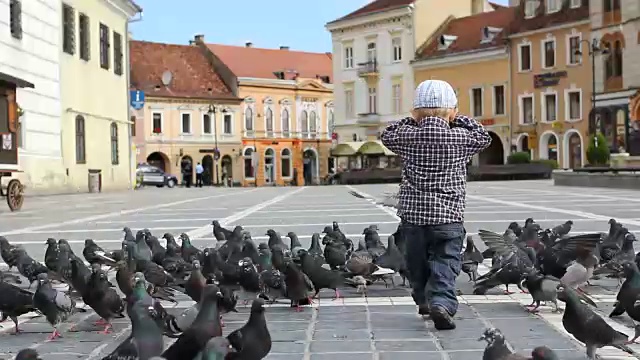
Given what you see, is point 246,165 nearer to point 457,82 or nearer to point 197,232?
point 457,82

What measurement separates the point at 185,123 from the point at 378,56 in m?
16.0

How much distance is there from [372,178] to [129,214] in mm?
30435

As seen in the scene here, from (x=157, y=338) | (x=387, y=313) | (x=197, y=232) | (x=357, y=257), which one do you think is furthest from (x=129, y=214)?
(x=157, y=338)

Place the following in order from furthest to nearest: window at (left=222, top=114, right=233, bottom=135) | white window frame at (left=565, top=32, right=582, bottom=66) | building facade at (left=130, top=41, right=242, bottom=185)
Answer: window at (left=222, top=114, right=233, bottom=135)
building facade at (left=130, top=41, right=242, bottom=185)
white window frame at (left=565, top=32, right=582, bottom=66)

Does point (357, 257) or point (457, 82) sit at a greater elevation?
point (457, 82)

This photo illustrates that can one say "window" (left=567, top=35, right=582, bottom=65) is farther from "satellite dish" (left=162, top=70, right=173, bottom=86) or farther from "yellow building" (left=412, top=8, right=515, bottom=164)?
"satellite dish" (left=162, top=70, right=173, bottom=86)

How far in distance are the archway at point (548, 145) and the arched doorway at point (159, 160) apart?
2881cm

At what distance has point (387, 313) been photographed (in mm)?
6316

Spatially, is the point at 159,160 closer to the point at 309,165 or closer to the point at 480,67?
the point at 309,165

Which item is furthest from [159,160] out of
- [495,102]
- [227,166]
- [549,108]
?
[549,108]

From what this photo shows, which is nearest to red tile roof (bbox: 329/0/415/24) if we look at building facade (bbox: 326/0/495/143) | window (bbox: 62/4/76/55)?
building facade (bbox: 326/0/495/143)

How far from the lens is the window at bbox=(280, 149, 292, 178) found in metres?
75.8

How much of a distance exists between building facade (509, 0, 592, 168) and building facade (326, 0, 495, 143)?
8026 mm

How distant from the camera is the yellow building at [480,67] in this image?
56.3m
